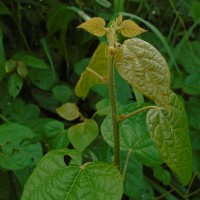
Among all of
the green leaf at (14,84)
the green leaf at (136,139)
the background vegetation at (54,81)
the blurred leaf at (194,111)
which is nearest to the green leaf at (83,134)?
the background vegetation at (54,81)

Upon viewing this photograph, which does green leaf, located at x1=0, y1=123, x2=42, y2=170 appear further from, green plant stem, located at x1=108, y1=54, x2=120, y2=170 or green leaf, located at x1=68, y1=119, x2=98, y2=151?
green plant stem, located at x1=108, y1=54, x2=120, y2=170

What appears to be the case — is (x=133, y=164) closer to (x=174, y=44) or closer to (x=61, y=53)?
(x=61, y=53)

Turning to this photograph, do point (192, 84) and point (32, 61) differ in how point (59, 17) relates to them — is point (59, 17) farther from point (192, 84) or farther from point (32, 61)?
point (192, 84)

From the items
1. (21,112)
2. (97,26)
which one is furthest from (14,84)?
(97,26)

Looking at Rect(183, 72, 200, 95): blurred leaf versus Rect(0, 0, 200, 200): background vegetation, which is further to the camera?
Rect(183, 72, 200, 95): blurred leaf

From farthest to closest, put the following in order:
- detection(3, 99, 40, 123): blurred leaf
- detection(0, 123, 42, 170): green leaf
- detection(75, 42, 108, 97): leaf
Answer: detection(3, 99, 40, 123): blurred leaf
detection(0, 123, 42, 170): green leaf
detection(75, 42, 108, 97): leaf

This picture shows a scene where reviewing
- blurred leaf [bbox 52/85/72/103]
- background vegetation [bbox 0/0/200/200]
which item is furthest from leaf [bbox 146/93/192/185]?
blurred leaf [bbox 52/85/72/103]
